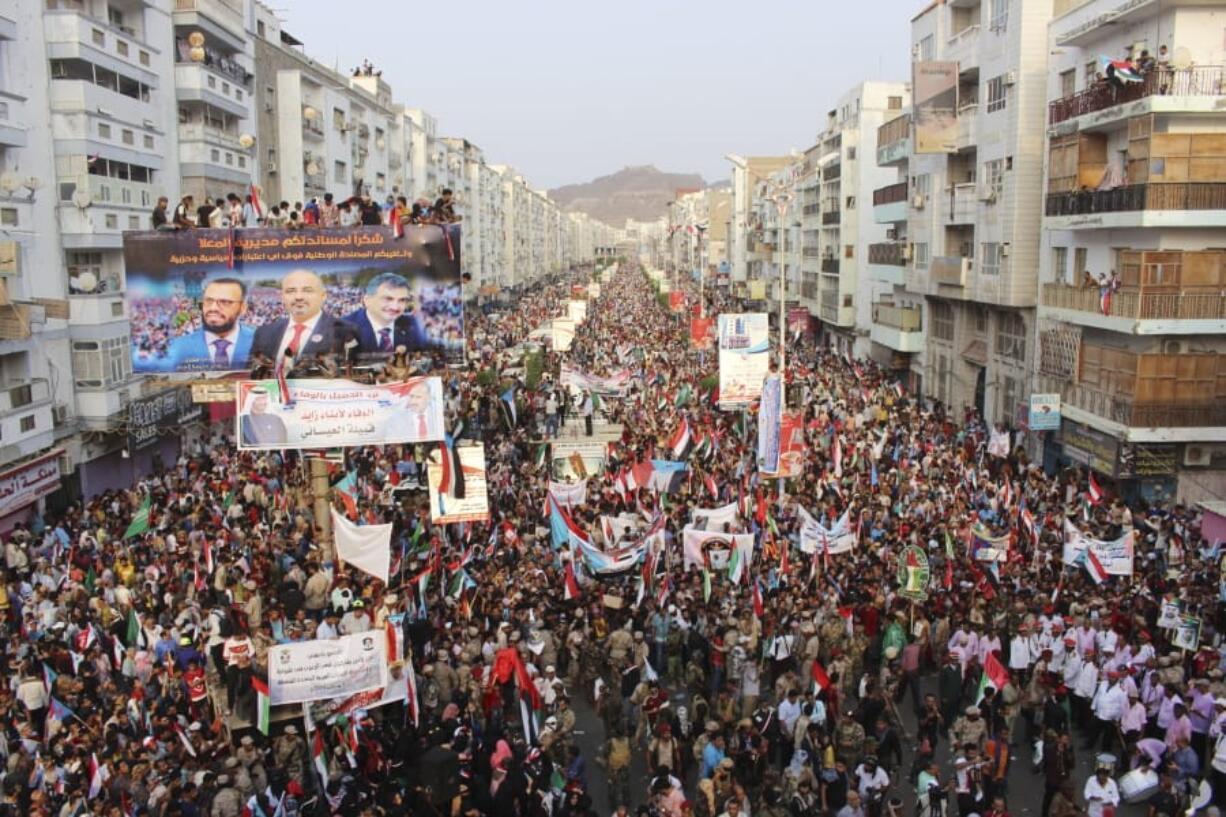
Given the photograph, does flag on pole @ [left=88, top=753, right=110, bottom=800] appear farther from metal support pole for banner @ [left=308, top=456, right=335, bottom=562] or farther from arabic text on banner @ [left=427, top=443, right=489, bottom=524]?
arabic text on banner @ [left=427, top=443, right=489, bottom=524]

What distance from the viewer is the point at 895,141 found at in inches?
1613

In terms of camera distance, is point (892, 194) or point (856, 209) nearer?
point (892, 194)

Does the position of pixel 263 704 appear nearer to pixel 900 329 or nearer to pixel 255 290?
pixel 255 290

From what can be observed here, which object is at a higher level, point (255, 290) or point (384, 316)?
point (255, 290)

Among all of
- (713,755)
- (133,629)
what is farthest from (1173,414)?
(133,629)

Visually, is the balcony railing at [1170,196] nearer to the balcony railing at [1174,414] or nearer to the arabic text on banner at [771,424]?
the balcony railing at [1174,414]

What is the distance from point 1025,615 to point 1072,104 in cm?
1654

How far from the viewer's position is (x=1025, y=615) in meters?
15.2

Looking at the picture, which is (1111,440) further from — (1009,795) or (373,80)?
(373,80)

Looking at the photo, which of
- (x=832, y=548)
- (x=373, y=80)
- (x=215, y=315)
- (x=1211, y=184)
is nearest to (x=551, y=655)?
(x=832, y=548)

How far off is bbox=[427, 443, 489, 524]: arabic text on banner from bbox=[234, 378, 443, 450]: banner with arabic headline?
1.01 m

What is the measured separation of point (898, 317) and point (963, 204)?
25.9 ft

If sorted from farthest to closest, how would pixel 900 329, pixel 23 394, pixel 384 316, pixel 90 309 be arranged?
pixel 900 329, pixel 90 309, pixel 23 394, pixel 384 316

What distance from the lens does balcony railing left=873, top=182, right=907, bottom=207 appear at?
41578 mm
